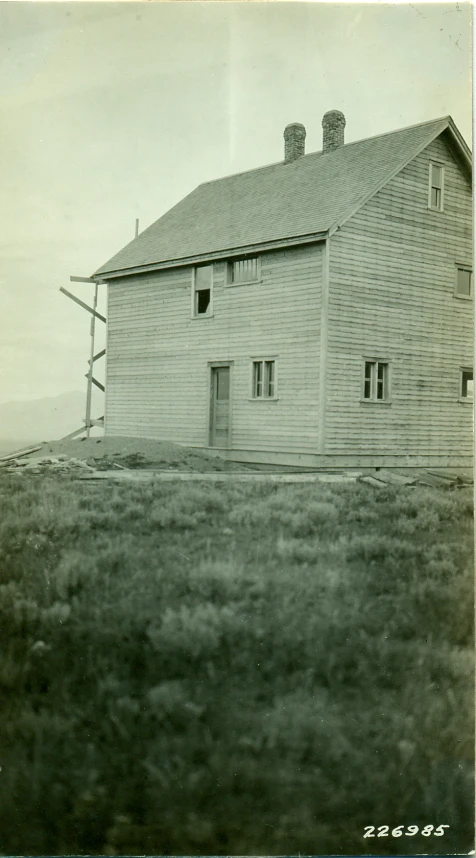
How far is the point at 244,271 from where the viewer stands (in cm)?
866

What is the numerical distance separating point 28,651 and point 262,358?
4.44 metres

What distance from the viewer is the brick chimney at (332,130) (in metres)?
5.64

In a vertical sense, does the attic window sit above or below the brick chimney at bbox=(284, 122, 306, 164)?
below

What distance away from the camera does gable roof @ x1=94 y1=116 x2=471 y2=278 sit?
6.46 metres

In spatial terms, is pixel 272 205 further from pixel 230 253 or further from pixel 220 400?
pixel 220 400

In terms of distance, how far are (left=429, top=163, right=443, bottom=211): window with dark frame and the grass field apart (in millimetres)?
2953

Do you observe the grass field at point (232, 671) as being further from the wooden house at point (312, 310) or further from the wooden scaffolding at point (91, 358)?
the wooden house at point (312, 310)

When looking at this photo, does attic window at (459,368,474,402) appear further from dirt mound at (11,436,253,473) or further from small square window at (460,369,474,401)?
dirt mound at (11,436,253,473)

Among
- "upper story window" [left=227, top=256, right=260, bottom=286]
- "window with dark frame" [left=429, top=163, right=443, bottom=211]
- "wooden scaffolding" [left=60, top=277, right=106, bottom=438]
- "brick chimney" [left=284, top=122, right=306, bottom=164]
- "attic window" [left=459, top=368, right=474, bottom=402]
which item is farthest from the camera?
"upper story window" [left=227, top=256, right=260, bottom=286]

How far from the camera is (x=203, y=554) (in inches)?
205

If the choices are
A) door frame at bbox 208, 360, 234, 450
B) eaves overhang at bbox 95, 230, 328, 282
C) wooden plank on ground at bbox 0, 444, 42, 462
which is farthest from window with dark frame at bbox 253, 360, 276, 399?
wooden plank on ground at bbox 0, 444, 42, 462

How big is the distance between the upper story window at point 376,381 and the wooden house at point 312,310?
0.02m

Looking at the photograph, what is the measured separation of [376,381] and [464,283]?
1.92 m

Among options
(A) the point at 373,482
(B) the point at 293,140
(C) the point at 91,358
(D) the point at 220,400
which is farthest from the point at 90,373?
(B) the point at 293,140
